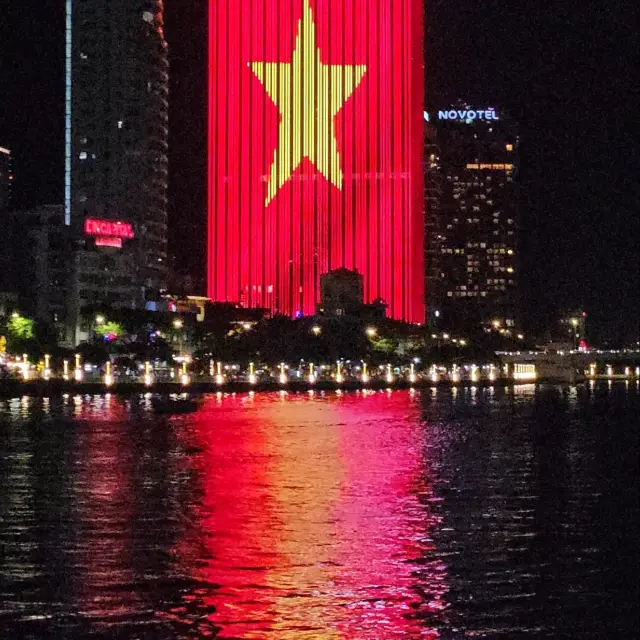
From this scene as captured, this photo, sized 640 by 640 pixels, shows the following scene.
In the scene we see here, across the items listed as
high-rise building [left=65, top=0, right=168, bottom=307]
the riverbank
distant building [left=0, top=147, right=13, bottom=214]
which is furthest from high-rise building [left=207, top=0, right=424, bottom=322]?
the riverbank

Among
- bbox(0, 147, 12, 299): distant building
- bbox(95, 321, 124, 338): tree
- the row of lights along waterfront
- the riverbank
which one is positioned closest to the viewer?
the riverbank

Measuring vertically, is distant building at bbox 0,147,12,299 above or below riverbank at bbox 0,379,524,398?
above

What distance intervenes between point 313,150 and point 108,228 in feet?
122

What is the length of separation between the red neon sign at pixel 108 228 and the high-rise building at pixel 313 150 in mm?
20495

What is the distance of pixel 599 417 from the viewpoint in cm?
7038

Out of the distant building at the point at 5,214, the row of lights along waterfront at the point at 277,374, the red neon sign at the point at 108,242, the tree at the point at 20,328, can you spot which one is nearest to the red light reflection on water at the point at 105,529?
the row of lights along waterfront at the point at 277,374

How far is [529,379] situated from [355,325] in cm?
3630

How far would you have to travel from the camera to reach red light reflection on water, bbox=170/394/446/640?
16.5 m

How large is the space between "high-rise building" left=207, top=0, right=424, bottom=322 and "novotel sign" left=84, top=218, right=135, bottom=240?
808 inches

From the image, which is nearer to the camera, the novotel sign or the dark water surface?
the dark water surface

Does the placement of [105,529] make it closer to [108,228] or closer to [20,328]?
[20,328]

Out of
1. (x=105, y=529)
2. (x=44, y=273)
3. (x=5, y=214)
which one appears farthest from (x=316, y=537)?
(x=5, y=214)

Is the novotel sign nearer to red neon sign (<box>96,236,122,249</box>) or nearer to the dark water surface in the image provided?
red neon sign (<box>96,236,122,249</box>)

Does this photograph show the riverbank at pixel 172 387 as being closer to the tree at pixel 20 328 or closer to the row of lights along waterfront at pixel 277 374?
the row of lights along waterfront at pixel 277 374
